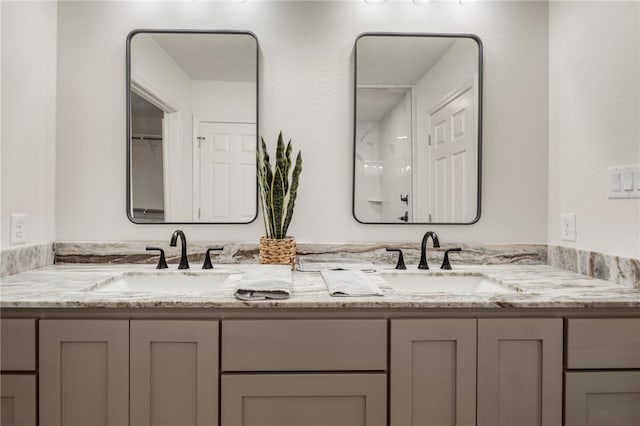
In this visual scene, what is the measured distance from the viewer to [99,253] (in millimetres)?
1810

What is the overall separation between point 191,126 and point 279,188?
492 millimetres

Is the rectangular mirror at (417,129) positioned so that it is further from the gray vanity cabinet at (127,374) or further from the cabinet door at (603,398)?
the gray vanity cabinet at (127,374)

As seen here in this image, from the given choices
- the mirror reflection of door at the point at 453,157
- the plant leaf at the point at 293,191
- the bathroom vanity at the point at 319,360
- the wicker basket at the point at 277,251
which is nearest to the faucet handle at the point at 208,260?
the wicker basket at the point at 277,251

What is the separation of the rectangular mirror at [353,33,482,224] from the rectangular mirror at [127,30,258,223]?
51cm

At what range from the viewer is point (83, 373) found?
1.20 meters

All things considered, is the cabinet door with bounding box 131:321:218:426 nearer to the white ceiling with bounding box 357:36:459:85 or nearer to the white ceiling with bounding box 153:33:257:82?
the white ceiling with bounding box 153:33:257:82

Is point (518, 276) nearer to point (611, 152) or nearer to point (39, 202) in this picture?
point (611, 152)

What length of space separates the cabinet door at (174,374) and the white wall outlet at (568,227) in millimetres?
1452

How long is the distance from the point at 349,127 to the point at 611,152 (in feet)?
3.29

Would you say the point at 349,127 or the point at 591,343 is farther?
the point at 349,127

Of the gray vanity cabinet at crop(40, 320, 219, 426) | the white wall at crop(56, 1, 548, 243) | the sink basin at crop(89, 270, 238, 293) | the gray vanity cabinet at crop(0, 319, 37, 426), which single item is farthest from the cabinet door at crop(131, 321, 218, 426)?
the white wall at crop(56, 1, 548, 243)

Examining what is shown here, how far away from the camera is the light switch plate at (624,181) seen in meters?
1.33

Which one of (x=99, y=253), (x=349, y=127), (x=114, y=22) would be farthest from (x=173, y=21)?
(x=99, y=253)

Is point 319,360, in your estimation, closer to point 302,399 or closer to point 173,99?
point 302,399
